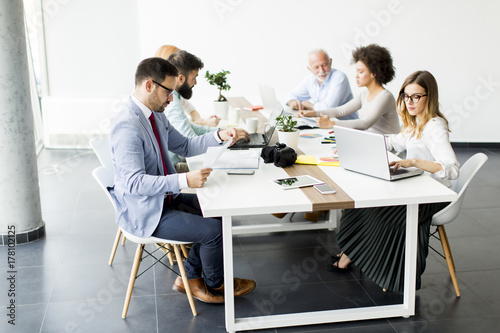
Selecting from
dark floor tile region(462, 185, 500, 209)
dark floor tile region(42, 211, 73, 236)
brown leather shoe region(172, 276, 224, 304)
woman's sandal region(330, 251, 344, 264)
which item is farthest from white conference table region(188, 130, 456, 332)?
dark floor tile region(462, 185, 500, 209)

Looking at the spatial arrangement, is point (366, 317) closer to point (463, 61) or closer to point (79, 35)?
point (463, 61)

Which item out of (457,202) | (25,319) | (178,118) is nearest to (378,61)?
(457,202)

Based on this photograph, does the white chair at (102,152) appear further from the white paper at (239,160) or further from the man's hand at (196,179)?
the man's hand at (196,179)

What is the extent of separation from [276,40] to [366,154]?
4.08 metres

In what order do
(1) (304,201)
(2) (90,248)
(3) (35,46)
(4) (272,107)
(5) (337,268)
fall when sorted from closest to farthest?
(1) (304,201) < (5) (337,268) < (2) (90,248) < (4) (272,107) < (3) (35,46)

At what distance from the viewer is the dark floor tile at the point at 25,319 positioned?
10.1 feet

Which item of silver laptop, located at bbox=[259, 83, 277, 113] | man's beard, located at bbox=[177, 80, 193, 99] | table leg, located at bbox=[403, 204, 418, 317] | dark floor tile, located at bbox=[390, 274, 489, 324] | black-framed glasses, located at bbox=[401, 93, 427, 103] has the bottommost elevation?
dark floor tile, located at bbox=[390, 274, 489, 324]

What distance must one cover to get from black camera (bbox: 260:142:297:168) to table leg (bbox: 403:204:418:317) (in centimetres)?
73

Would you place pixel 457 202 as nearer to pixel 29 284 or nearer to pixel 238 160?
pixel 238 160

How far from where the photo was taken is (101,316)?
10.5ft

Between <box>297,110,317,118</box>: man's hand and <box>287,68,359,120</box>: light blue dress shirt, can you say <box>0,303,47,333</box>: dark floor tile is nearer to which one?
<box>297,110,317,118</box>: man's hand

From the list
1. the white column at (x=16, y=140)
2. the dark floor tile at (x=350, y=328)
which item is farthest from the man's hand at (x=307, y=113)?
the white column at (x=16, y=140)

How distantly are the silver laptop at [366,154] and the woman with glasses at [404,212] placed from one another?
4.5 inches

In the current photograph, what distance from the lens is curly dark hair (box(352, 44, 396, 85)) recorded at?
171 inches
